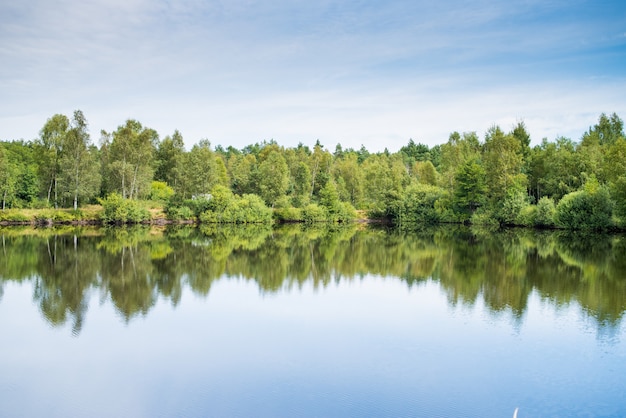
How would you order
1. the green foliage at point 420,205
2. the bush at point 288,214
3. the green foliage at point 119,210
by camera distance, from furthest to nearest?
the green foliage at point 420,205 < the bush at point 288,214 < the green foliage at point 119,210

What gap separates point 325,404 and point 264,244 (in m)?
25.4

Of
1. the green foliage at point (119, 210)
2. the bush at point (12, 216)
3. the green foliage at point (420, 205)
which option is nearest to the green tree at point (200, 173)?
the green foliage at point (119, 210)

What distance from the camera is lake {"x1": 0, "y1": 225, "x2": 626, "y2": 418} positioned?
925 centimetres

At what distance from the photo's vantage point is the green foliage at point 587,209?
42.8 m

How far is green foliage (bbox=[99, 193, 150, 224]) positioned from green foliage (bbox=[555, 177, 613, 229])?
39.7 meters

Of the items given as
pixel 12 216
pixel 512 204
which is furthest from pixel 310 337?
pixel 512 204

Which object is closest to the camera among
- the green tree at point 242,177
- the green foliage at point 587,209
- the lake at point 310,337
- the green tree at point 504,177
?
the lake at point 310,337

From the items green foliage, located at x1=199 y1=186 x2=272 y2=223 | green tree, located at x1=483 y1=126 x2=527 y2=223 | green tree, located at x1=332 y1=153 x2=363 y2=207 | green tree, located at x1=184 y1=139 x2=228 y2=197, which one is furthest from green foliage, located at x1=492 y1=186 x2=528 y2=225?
green tree, located at x1=184 y1=139 x2=228 y2=197

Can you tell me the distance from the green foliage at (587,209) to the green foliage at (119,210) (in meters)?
39.7

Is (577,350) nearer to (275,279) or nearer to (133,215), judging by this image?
(275,279)

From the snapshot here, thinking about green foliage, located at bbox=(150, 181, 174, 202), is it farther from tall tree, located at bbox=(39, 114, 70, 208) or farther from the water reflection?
the water reflection

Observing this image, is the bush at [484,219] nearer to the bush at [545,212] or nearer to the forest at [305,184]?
the forest at [305,184]

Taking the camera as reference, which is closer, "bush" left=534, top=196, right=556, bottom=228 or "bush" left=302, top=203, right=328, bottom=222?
"bush" left=534, top=196, right=556, bottom=228

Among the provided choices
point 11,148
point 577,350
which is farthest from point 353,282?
point 11,148
